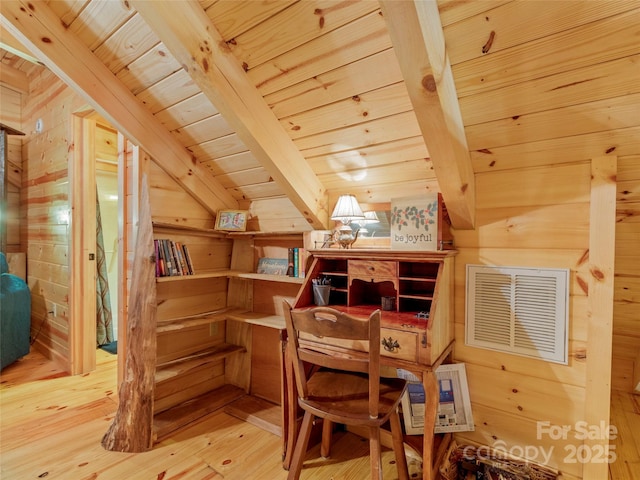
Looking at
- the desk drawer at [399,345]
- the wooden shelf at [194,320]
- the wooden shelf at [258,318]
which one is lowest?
the wooden shelf at [194,320]

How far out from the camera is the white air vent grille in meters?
1.44

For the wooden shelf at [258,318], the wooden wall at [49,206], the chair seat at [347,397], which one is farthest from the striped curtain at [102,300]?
the chair seat at [347,397]

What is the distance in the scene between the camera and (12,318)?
2777mm

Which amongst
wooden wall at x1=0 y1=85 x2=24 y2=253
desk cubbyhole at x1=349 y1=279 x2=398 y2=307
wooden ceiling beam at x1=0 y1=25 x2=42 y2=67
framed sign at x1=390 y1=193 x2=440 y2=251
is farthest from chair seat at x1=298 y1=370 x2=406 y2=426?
wooden wall at x1=0 y1=85 x2=24 y2=253

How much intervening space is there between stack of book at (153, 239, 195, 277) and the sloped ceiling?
456 mm

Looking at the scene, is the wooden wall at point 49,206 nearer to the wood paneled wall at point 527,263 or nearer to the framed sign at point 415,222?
the framed sign at point 415,222

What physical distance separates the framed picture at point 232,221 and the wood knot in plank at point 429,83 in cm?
161

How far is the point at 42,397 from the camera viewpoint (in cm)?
233

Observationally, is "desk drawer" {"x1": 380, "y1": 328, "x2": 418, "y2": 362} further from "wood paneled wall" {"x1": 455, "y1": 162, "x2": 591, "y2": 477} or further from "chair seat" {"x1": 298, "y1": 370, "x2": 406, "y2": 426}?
"wood paneled wall" {"x1": 455, "y1": 162, "x2": 591, "y2": 477}

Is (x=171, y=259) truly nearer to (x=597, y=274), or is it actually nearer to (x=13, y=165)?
(x=597, y=274)

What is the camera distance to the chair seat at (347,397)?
1.23 metres

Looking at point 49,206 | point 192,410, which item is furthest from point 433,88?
point 49,206

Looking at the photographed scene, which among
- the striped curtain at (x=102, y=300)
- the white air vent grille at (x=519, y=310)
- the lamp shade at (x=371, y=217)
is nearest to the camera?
the white air vent grille at (x=519, y=310)

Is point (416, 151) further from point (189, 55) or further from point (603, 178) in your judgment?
point (189, 55)
